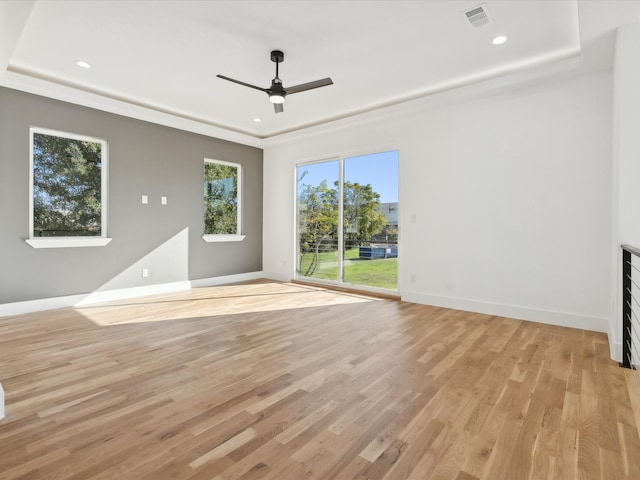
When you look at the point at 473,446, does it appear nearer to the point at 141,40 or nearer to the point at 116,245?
the point at 141,40

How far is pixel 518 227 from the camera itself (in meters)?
3.97

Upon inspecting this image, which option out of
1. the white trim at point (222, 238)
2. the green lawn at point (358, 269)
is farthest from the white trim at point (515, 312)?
the white trim at point (222, 238)

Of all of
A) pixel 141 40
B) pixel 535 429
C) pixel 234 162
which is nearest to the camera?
pixel 535 429

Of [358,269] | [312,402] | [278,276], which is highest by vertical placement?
[358,269]

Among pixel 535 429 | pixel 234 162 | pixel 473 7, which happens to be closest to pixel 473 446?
pixel 535 429

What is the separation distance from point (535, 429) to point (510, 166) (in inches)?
123

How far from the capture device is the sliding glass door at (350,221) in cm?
523

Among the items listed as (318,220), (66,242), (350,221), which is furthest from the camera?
(318,220)

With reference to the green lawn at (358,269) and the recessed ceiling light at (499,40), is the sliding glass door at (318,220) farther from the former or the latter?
the recessed ceiling light at (499,40)

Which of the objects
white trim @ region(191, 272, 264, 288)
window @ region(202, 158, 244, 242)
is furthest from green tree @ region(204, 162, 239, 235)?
white trim @ region(191, 272, 264, 288)

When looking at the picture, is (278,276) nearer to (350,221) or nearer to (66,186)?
(350,221)

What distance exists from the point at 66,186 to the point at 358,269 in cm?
436

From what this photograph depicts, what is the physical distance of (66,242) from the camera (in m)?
4.42

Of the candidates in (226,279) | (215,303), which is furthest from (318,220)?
(215,303)
